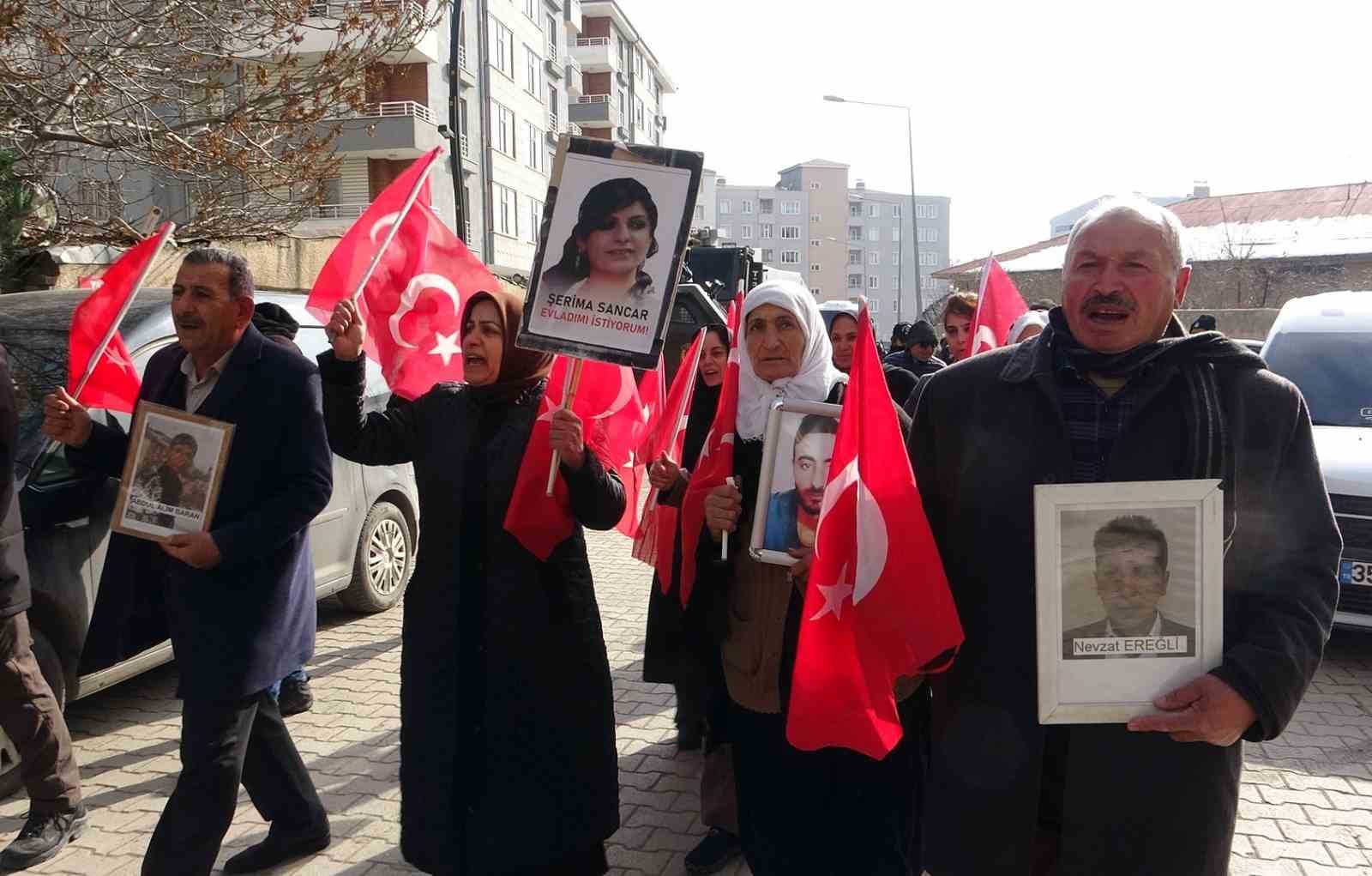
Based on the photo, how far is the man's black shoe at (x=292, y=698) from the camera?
5918 millimetres

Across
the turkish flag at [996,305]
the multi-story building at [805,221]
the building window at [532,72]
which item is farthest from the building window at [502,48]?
the multi-story building at [805,221]

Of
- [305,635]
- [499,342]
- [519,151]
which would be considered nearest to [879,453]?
[499,342]

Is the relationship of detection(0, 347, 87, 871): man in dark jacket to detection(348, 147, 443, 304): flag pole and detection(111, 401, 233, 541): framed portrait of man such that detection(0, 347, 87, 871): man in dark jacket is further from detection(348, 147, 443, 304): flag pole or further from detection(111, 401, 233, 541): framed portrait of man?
detection(348, 147, 443, 304): flag pole

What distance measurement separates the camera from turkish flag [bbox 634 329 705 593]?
374cm

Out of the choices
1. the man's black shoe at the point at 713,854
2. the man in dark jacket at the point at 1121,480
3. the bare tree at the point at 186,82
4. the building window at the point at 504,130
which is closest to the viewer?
the man in dark jacket at the point at 1121,480

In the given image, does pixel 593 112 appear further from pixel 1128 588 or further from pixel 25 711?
pixel 1128 588

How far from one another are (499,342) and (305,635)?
1.38 meters

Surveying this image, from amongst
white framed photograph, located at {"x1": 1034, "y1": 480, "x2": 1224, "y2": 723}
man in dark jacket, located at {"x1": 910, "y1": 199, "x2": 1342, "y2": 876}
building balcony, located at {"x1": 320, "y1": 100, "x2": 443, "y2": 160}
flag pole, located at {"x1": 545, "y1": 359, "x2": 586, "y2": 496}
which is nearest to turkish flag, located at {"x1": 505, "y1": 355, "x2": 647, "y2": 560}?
flag pole, located at {"x1": 545, "y1": 359, "x2": 586, "y2": 496}

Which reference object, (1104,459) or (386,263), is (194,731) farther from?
(1104,459)

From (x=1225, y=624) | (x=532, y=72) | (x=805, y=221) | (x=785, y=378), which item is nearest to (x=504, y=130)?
(x=532, y=72)

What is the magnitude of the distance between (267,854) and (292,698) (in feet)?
6.85

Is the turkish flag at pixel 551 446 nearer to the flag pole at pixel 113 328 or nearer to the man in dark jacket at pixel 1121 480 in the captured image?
the man in dark jacket at pixel 1121 480

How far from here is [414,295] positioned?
414 cm

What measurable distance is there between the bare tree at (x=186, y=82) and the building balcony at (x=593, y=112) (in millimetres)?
46252
